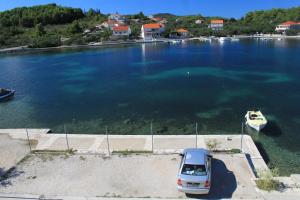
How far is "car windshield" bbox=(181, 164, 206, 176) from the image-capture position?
16484 mm

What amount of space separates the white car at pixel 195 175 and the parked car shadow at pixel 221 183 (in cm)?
56

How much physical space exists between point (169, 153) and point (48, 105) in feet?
90.3

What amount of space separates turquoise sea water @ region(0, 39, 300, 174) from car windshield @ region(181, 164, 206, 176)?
28.6 ft

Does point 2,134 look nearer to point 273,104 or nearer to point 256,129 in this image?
point 256,129

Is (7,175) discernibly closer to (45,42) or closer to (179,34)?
(45,42)

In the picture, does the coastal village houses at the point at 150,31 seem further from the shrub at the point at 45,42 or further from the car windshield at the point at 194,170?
the car windshield at the point at 194,170

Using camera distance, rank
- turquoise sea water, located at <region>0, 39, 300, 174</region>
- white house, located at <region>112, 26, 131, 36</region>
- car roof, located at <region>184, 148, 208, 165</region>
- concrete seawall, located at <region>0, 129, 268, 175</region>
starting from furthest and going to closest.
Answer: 1. white house, located at <region>112, 26, 131, 36</region>
2. turquoise sea water, located at <region>0, 39, 300, 174</region>
3. concrete seawall, located at <region>0, 129, 268, 175</region>
4. car roof, located at <region>184, 148, 208, 165</region>

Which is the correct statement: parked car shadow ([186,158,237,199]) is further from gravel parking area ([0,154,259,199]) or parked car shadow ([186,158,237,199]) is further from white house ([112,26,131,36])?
white house ([112,26,131,36])

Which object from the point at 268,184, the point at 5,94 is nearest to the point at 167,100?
the point at 5,94

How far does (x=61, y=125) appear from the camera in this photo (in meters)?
34.9

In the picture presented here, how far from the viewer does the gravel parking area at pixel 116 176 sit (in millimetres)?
17125

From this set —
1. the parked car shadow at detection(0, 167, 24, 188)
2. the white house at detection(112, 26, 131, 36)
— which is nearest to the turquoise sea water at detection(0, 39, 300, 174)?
the parked car shadow at detection(0, 167, 24, 188)

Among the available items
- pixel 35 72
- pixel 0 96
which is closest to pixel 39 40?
pixel 35 72

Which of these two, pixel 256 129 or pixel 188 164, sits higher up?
pixel 188 164
